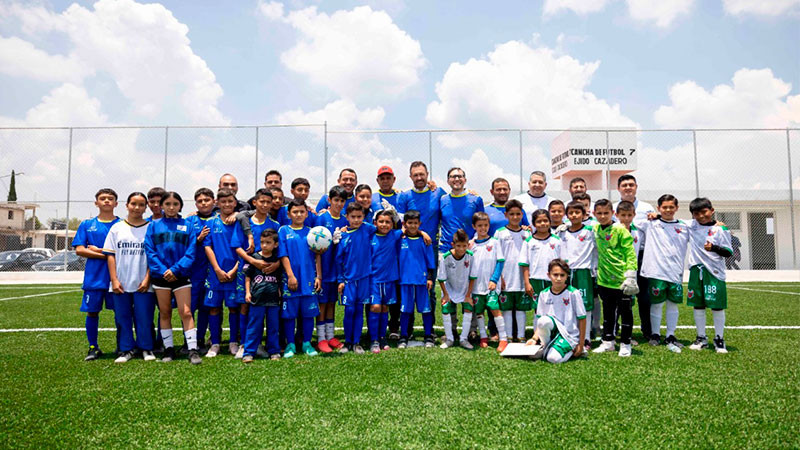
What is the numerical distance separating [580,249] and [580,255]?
0.22 feet

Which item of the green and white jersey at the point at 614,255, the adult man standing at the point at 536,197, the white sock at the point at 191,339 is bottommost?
the white sock at the point at 191,339

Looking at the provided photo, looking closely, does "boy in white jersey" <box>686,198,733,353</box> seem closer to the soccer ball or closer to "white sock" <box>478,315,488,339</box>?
"white sock" <box>478,315,488,339</box>

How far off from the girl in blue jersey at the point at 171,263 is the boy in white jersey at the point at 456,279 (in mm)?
2614

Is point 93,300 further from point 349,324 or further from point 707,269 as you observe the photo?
point 707,269

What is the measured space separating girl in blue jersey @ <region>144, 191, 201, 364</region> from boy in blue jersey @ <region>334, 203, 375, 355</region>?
1515mm

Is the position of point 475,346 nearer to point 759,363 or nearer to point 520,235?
point 520,235

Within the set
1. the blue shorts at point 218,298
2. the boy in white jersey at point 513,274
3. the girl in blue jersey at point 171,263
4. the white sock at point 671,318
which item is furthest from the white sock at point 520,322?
the girl in blue jersey at point 171,263

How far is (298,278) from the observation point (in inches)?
185

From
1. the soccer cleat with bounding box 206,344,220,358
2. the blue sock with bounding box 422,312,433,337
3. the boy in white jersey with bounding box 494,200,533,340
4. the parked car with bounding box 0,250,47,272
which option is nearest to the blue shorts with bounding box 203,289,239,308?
the soccer cleat with bounding box 206,344,220,358

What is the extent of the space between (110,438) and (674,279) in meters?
5.31

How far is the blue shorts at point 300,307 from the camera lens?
15.3 feet

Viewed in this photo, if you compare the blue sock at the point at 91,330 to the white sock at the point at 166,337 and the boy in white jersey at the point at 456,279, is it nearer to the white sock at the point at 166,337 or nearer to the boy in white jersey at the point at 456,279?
the white sock at the point at 166,337

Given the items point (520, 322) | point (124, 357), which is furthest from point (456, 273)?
point (124, 357)

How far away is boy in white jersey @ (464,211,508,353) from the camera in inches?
196
